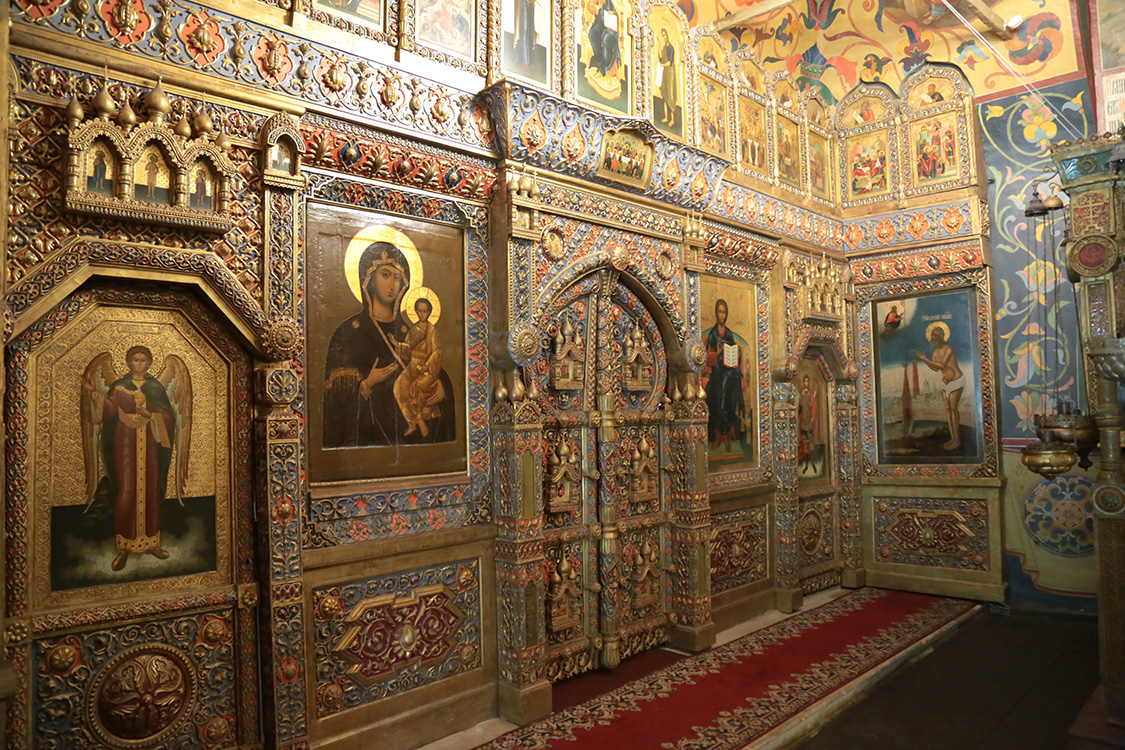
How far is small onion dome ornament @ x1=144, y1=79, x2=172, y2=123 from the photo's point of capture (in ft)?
10.9

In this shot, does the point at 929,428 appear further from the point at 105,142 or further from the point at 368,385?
the point at 105,142

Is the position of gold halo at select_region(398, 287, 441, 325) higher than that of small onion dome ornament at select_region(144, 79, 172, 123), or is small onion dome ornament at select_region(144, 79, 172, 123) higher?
small onion dome ornament at select_region(144, 79, 172, 123)

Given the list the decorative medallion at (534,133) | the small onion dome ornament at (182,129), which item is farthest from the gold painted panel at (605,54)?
the small onion dome ornament at (182,129)

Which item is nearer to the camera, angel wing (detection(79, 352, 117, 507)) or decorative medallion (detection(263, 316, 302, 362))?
angel wing (detection(79, 352, 117, 507))

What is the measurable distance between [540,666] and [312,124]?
353 centimetres

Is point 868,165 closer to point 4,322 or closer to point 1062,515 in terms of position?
point 1062,515

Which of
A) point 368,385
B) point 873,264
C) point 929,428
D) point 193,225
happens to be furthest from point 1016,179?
point 193,225

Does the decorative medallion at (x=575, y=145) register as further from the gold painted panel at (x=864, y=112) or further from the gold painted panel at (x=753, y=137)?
the gold painted panel at (x=864, y=112)

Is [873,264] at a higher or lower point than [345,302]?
higher

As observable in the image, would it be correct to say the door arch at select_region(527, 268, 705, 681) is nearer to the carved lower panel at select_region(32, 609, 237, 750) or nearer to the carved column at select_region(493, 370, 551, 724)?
the carved column at select_region(493, 370, 551, 724)

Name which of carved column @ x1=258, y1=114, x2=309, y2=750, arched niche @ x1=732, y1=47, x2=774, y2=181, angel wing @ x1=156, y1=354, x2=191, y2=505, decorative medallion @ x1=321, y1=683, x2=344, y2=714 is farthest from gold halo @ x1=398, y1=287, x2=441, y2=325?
arched niche @ x1=732, y1=47, x2=774, y2=181

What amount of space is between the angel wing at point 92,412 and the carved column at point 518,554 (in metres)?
2.23

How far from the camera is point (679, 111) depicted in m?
6.27

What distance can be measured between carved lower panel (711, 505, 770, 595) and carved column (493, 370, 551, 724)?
91.1 inches
